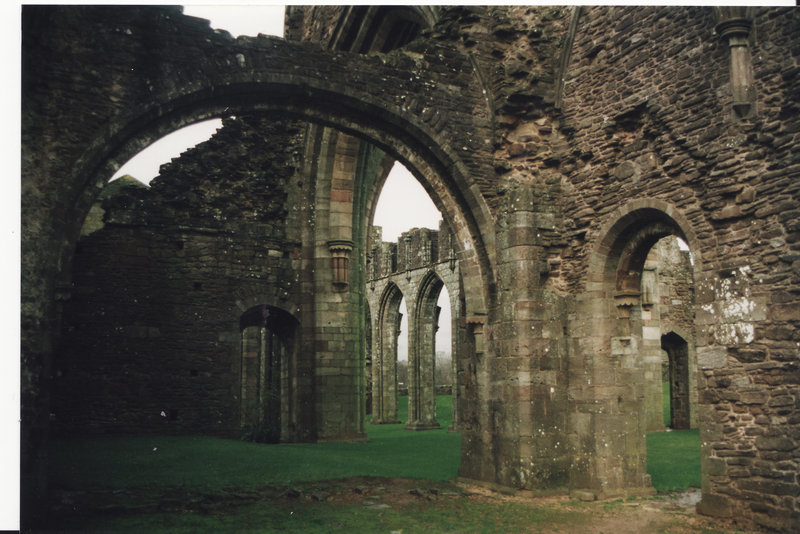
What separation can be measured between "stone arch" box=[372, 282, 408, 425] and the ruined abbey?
36.0ft

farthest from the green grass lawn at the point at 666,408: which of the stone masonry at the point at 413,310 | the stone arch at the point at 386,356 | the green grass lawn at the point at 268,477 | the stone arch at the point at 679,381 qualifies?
the stone arch at the point at 386,356

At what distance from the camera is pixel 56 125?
24.6ft

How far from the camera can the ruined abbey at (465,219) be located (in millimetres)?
6801

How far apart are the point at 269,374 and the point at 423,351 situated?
23.5 ft

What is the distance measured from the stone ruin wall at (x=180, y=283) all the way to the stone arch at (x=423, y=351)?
9338 millimetres

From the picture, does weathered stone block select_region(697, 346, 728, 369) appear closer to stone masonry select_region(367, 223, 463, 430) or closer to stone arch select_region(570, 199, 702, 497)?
stone arch select_region(570, 199, 702, 497)

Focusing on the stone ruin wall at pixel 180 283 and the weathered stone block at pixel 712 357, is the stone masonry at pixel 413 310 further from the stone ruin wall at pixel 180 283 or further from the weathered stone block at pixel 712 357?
the weathered stone block at pixel 712 357

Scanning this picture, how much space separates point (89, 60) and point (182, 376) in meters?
6.94

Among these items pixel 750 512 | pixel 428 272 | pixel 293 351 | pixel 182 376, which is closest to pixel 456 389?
pixel 428 272

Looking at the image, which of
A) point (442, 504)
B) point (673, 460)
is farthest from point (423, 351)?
point (442, 504)

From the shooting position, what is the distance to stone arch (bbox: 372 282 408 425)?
82.4 feet

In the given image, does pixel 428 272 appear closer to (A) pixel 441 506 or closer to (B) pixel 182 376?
(B) pixel 182 376

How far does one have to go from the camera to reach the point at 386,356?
25953 mm

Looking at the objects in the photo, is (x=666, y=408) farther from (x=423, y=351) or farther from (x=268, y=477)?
(x=268, y=477)
